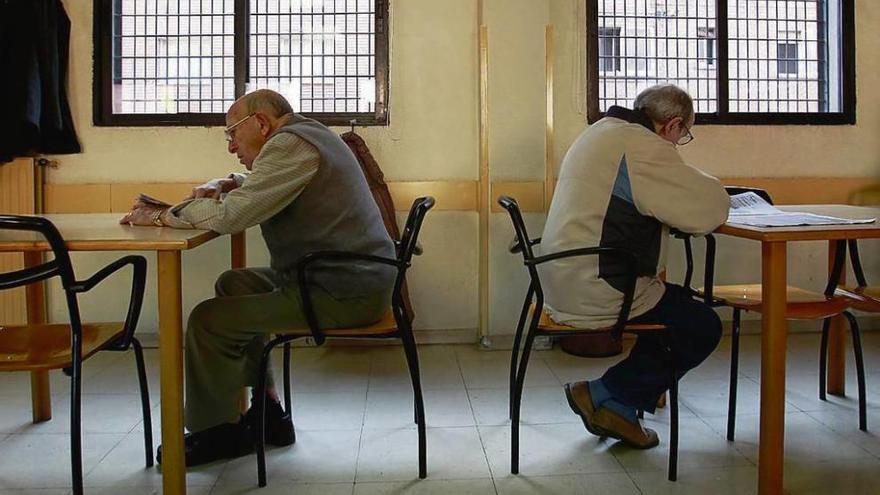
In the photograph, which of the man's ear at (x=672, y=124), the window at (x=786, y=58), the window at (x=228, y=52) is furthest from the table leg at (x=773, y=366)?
the window at (x=786, y=58)

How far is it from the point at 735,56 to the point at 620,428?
2529 millimetres

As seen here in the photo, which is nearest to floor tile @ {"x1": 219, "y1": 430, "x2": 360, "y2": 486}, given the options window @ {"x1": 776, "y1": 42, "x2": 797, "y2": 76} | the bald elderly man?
the bald elderly man

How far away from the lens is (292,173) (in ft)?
6.30

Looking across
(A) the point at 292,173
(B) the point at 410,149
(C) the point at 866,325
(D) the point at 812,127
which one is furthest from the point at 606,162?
(C) the point at 866,325

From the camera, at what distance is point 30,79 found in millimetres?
3197

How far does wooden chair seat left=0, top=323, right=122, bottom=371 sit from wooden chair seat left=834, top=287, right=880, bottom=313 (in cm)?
234

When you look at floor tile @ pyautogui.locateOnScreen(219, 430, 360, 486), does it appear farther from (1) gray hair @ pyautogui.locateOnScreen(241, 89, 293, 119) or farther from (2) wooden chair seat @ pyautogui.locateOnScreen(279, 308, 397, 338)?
(1) gray hair @ pyautogui.locateOnScreen(241, 89, 293, 119)

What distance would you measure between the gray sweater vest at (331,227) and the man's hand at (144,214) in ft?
0.98

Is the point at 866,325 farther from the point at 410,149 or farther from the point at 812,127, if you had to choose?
the point at 410,149

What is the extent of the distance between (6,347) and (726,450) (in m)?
2.12

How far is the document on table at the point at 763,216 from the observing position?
75.6 inches

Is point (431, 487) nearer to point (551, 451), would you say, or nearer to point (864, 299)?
point (551, 451)

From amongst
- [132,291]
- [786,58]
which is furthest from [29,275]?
[786,58]

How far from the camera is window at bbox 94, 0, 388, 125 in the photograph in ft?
11.8
